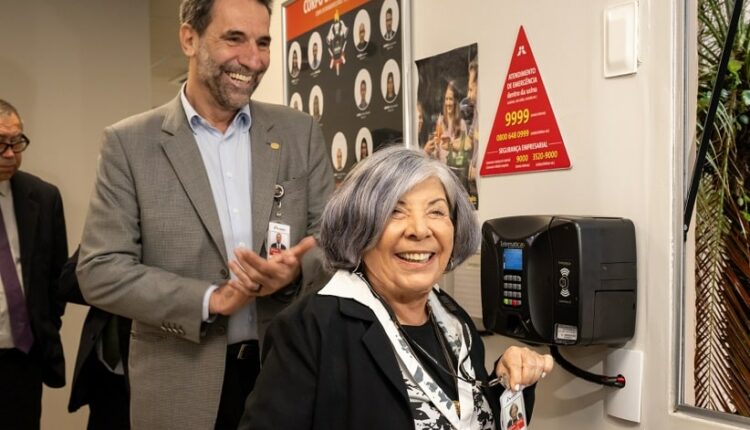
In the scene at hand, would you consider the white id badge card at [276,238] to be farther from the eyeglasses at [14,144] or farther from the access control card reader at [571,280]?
the eyeglasses at [14,144]

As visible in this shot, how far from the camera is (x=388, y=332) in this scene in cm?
144

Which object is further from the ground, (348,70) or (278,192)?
(348,70)

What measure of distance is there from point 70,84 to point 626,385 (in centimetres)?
397

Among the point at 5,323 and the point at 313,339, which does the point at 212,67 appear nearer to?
the point at 313,339

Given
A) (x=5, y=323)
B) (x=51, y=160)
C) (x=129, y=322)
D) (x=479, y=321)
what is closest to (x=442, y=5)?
(x=479, y=321)

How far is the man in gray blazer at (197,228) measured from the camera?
71.2 inches

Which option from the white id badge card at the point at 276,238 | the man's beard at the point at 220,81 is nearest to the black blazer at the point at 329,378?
the white id badge card at the point at 276,238

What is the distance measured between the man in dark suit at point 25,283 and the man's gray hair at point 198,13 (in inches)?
68.1

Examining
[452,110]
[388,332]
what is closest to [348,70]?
[452,110]

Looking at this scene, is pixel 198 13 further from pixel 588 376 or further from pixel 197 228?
pixel 588 376

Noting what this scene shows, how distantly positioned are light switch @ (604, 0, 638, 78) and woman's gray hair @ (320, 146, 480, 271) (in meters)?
0.50

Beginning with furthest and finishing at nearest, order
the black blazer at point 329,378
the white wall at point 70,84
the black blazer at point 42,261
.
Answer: the white wall at point 70,84 → the black blazer at point 42,261 → the black blazer at point 329,378

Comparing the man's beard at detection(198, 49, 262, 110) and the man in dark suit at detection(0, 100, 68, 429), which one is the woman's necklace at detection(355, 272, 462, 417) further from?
the man in dark suit at detection(0, 100, 68, 429)

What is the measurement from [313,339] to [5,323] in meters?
2.47
